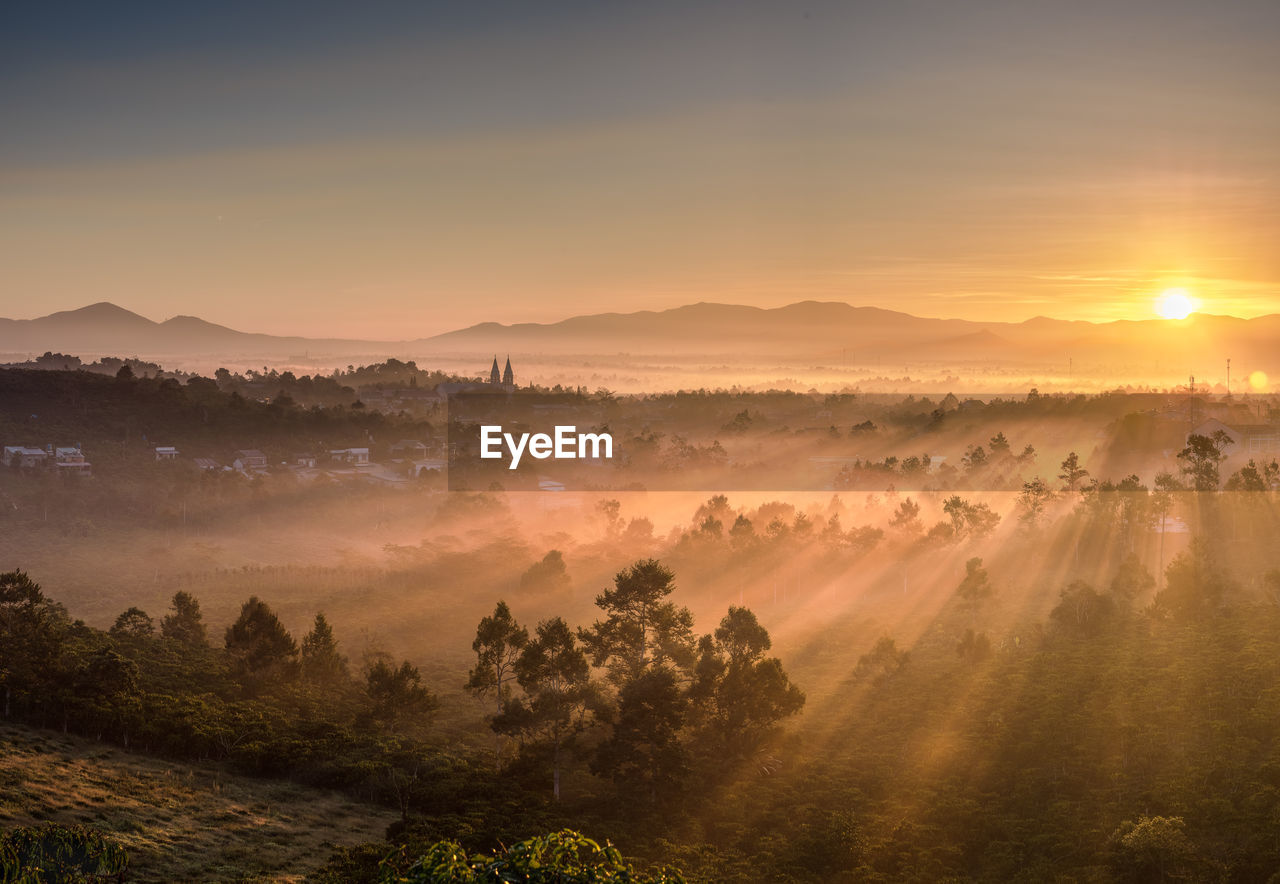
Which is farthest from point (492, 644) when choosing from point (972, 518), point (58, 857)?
point (972, 518)

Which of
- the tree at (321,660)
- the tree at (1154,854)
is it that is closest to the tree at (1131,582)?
the tree at (1154,854)

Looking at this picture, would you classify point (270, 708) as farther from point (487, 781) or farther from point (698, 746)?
point (698, 746)

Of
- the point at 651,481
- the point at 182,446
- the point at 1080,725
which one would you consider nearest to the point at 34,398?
the point at 182,446

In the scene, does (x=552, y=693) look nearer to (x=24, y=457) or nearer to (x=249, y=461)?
(x=24, y=457)

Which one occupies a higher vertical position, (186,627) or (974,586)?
(974,586)

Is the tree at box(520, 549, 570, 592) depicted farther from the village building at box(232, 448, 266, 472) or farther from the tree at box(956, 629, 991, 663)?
the village building at box(232, 448, 266, 472)
